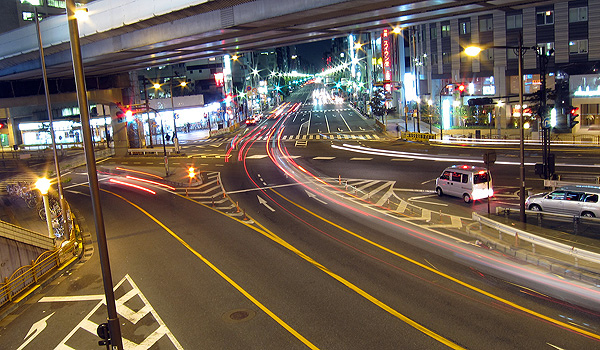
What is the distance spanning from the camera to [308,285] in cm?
1486

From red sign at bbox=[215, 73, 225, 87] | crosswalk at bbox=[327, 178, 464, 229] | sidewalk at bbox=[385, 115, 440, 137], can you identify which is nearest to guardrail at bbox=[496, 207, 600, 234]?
crosswalk at bbox=[327, 178, 464, 229]

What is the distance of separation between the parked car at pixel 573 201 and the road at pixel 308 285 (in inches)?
150

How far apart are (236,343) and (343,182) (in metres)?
22.2

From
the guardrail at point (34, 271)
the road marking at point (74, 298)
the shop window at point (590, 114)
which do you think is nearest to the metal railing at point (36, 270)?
the guardrail at point (34, 271)

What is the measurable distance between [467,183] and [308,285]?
13.9 m

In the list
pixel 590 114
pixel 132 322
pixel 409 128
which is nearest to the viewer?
pixel 132 322

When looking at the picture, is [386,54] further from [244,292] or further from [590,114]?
[244,292]

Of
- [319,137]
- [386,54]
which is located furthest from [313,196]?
[386,54]

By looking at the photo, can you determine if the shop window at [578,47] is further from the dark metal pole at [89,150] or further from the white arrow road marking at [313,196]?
the dark metal pole at [89,150]

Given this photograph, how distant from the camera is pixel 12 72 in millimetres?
42094

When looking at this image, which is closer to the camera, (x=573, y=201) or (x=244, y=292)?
(x=244, y=292)

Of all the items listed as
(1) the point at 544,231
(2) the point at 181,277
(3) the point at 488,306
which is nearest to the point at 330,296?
(3) the point at 488,306

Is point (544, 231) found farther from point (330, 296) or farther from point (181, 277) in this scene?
point (181, 277)

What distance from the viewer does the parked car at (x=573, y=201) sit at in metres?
19.4
